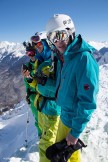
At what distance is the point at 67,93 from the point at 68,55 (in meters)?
0.52

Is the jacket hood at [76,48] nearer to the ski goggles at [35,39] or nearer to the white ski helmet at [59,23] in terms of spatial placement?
the white ski helmet at [59,23]

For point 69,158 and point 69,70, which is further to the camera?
point 69,158

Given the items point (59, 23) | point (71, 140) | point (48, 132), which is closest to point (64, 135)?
point (71, 140)

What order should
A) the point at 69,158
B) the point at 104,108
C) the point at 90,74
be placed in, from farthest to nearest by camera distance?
1. the point at 104,108
2. the point at 69,158
3. the point at 90,74

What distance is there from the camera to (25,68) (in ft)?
19.5

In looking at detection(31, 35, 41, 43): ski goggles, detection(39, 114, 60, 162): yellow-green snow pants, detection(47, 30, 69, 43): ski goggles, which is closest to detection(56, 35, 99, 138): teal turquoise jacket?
detection(47, 30, 69, 43): ski goggles

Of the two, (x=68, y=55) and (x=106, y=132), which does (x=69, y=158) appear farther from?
(x=106, y=132)

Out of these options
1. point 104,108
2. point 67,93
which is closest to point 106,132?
point 104,108

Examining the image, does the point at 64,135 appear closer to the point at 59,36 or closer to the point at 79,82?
the point at 79,82

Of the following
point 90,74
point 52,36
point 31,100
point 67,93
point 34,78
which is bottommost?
point 31,100

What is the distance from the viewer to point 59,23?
3.96 m

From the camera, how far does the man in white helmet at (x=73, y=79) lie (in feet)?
11.5

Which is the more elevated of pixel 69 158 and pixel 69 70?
pixel 69 70

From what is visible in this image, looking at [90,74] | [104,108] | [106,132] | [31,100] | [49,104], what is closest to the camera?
[90,74]
